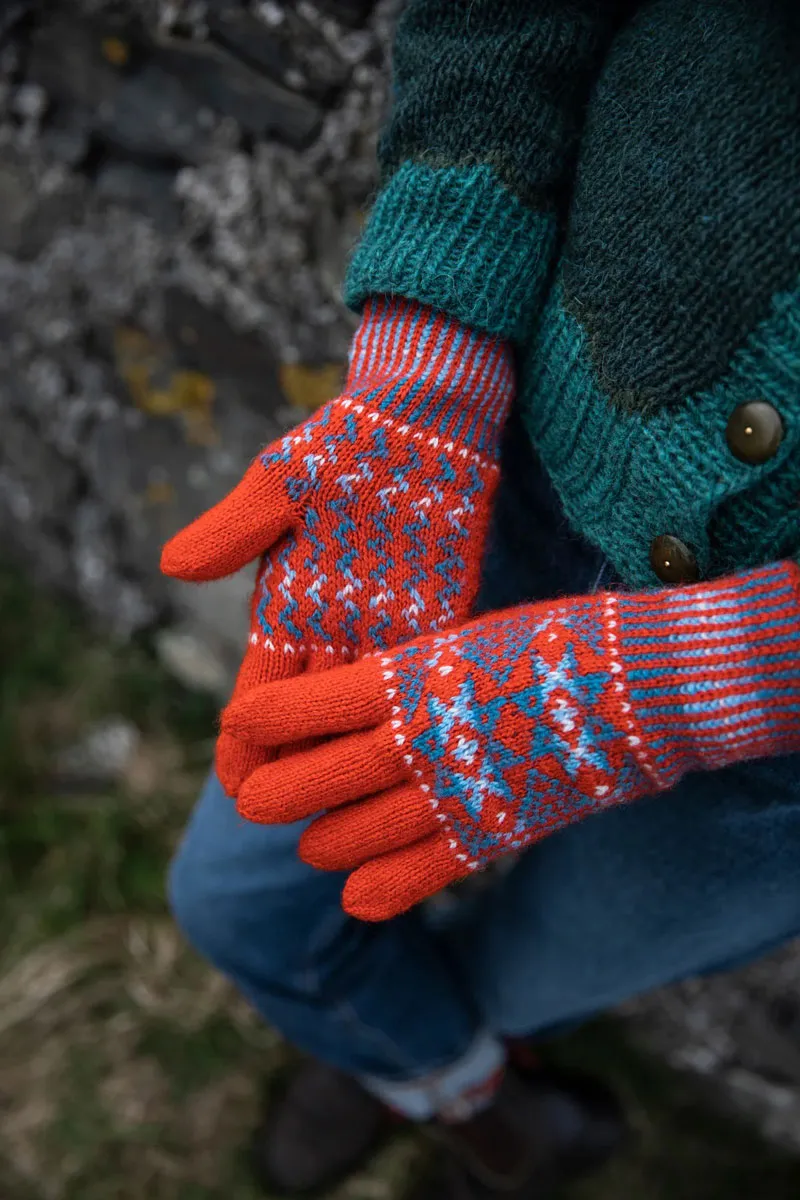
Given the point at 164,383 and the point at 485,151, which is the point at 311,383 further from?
the point at 485,151

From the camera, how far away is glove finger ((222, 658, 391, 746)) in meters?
0.69

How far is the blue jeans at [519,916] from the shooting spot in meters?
0.88

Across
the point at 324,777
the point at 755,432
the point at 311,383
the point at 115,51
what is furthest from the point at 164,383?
the point at 755,432

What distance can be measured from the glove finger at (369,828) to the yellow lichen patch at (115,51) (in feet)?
3.67

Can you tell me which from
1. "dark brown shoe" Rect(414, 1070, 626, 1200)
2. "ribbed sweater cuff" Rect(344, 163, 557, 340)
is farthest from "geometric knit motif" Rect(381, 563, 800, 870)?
"dark brown shoe" Rect(414, 1070, 626, 1200)

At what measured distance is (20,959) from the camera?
1734 mm

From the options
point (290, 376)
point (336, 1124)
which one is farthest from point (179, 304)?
point (336, 1124)

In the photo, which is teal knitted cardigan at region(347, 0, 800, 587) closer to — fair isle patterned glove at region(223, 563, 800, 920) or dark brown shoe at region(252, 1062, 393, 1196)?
fair isle patterned glove at region(223, 563, 800, 920)

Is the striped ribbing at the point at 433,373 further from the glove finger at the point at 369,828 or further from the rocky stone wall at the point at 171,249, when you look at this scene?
the rocky stone wall at the point at 171,249

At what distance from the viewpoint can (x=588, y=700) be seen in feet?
2.13

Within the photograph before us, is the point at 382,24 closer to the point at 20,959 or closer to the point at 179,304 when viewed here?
the point at 179,304

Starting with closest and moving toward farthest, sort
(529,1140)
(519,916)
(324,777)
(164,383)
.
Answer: (324,777) → (519,916) → (529,1140) → (164,383)

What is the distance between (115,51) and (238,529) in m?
0.95

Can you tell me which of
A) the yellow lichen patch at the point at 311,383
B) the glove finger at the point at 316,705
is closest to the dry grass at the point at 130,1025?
the yellow lichen patch at the point at 311,383
